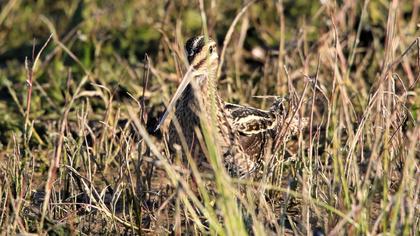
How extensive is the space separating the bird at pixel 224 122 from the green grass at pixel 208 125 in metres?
0.11

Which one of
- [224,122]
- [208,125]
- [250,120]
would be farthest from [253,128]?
[208,125]

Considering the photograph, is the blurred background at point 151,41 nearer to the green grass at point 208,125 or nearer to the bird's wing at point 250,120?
the green grass at point 208,125

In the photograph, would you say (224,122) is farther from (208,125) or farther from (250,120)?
(208,125)

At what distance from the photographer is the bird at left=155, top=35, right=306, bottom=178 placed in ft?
15.1

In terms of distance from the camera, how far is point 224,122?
476cm

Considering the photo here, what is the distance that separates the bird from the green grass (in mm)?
108

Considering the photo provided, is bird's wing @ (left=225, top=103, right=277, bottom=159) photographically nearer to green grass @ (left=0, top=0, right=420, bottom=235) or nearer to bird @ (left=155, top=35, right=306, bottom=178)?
bird @ (left=155, top=35, right=306, bottom=178)

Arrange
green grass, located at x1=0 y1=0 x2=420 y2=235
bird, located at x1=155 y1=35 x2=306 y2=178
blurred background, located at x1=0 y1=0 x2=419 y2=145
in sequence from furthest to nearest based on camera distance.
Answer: blurred background, located at x1=0 y1=0 x2=419 y2=145, bird, located at x1=155 y1=35 x2=306 y2=178, green grass, located at x1=0 y1=0 x2=420 y2=235

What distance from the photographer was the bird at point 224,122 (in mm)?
4602

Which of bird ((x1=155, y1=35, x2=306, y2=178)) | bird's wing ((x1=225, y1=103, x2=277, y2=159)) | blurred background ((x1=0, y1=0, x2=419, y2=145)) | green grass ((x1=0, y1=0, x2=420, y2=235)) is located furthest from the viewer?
blurred background ((x1=0, y1=0, x2=419, y2=145))

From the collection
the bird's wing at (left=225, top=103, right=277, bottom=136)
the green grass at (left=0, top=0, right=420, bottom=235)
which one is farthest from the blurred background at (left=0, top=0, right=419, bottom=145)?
the bird's wing at (left=225, top=103, right=277, bottom=136)

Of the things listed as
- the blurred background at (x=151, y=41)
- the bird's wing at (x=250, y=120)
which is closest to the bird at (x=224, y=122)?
the bird's wing at (x=250, y=120)

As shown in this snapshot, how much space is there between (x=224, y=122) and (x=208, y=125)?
0.52 m

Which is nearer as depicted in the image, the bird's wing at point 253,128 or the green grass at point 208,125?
the green grass at point 208,125
